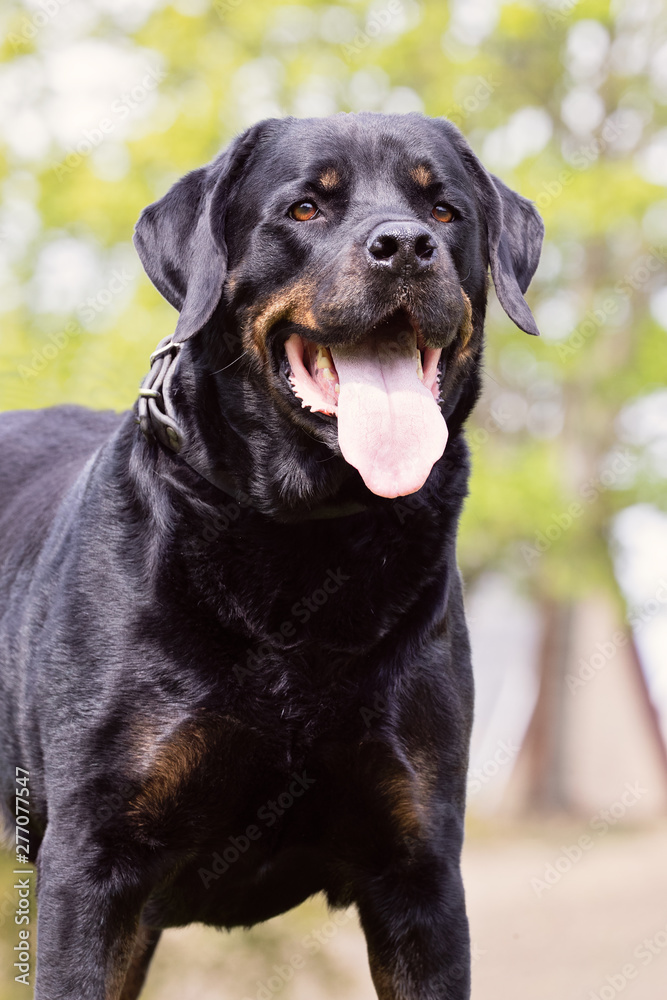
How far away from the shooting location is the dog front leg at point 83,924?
9.79 feet

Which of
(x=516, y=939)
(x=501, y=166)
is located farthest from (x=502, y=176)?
(x=516, y=939)

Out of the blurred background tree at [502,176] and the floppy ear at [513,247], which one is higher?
the floppy ear at [513,247]

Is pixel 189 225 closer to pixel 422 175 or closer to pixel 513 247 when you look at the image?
pixel 422 175

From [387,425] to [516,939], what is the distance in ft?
31.5

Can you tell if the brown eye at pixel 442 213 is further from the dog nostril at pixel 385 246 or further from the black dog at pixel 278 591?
the dog nostril at pixel 385 246

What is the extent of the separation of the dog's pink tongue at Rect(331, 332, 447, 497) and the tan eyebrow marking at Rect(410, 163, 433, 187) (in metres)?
0.54

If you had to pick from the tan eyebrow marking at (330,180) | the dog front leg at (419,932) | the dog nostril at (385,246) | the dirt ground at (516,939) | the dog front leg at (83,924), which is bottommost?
the dirt ground at (516,939)

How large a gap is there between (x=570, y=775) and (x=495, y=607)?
418 inches

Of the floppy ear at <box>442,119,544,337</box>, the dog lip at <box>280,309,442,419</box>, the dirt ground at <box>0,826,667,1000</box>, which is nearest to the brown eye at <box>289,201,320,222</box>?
the dog lip at <box>280,309,442,419</box>

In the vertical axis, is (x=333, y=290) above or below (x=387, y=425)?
above

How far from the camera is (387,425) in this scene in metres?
3.05

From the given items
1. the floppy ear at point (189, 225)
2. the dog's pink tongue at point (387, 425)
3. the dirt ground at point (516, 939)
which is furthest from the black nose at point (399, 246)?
the dirt ground at point (516, 939)

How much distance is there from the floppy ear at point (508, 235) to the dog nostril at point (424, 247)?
1.67 feet

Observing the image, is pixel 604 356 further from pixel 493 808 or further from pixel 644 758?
pixel 493 808
